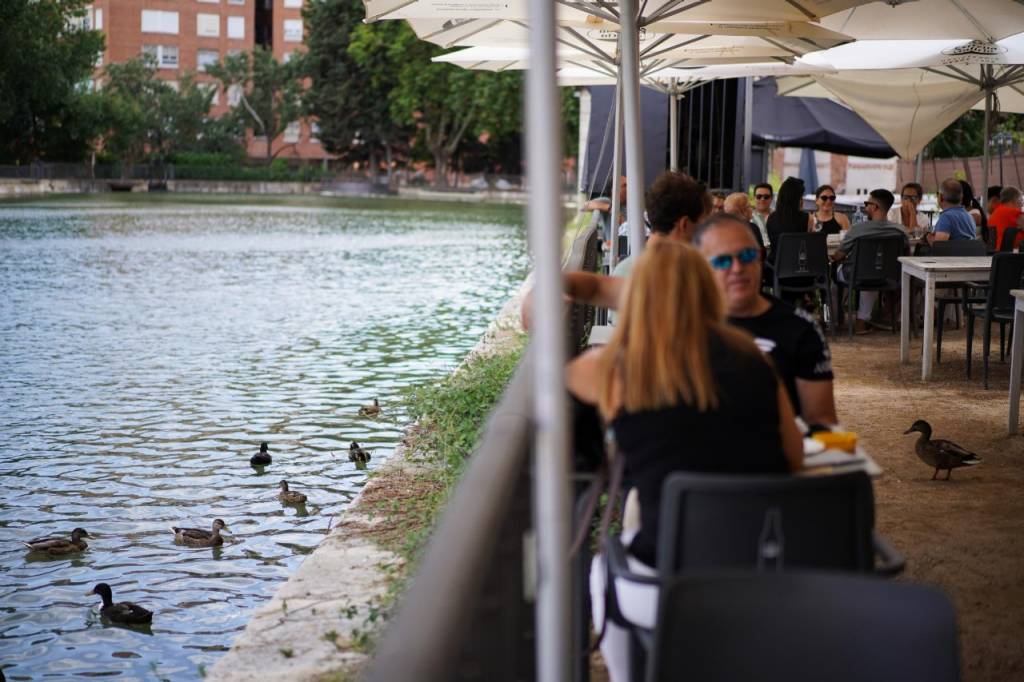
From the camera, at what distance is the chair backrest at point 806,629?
2590mm

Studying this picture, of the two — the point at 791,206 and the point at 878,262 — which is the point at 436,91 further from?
the point at 878,262

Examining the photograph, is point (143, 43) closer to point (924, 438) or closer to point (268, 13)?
point (268, 13)

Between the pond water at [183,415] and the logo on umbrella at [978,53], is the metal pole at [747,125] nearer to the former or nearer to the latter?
the pond water at [183,415]

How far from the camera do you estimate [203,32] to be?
390ft

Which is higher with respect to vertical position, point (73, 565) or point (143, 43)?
point (143, 43)

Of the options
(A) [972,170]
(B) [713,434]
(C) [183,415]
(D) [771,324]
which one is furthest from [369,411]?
(A) [972,170]

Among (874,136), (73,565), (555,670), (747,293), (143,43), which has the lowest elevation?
(73,565)

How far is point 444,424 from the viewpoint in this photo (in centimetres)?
1055

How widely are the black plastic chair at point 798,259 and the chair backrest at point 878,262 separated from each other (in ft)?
1.07

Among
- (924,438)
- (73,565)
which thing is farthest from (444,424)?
(924,438)

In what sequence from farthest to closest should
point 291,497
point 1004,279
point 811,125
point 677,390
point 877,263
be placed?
1. point 811,125
2. point 877,263
3. point 1004,279
4. point 291,497
5. point 677,390

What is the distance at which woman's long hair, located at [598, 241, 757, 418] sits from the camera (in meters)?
3.36

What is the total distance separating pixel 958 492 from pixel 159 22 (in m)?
117

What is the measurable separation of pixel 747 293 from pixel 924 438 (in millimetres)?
3987
